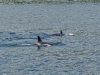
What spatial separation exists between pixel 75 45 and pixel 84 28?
53.2 feet

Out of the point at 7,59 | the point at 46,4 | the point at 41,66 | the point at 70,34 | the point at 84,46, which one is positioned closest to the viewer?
the point at 41,66

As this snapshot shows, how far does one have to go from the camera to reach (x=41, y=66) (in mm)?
35969

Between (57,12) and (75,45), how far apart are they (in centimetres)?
4389

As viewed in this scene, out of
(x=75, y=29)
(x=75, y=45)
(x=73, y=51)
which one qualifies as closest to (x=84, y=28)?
(x=75, y=29)

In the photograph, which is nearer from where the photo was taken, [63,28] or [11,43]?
[11,43]

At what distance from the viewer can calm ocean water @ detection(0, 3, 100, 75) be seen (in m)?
35.2

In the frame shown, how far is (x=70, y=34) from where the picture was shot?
55.8 metres

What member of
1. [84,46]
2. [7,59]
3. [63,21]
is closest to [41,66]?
[7,59]

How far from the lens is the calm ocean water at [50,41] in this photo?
3522cm

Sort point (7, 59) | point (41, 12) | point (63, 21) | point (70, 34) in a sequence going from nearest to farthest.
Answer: point (7, 59)
point (70, 34)
point (63, 21)
point (41, 12)

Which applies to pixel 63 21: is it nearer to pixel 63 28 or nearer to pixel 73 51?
pixel 63 28

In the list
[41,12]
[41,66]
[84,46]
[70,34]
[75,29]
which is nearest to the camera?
[41,66]

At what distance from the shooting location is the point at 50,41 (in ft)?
166

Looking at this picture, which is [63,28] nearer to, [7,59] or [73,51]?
[73,51]
